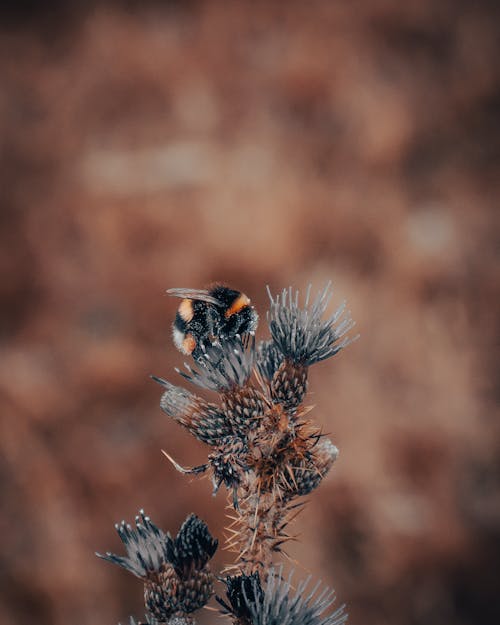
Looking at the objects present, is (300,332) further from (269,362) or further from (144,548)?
(144,548)

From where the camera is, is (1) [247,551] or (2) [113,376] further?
(2) [113,376]

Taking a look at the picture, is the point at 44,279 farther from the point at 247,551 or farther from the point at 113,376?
the point at 247,551

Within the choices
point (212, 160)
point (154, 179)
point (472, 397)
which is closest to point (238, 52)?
point (212, 160)

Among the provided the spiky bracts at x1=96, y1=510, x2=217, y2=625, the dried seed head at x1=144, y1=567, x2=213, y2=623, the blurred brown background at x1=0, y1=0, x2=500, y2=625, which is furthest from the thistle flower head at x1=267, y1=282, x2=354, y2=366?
the blurred brown background at x1=0, y1=0, x2=500, y2=625

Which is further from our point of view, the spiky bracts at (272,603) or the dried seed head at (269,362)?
the dried seed head at (269,362)

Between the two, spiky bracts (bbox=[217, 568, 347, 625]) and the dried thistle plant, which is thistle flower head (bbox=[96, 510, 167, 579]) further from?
spiky bracts (bbox=[217, 568, 347, 625])

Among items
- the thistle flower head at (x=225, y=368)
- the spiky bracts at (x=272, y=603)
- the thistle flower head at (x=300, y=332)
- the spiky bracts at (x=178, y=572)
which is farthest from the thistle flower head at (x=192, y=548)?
the thistle flower head at (x=300, y=332)

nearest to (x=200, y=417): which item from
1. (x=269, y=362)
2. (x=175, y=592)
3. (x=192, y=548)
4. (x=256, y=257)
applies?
(x=269, y=362)

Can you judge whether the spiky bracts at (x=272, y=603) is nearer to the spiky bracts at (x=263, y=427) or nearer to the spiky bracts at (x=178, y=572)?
the spiky bracts at (x=263, y=427)
